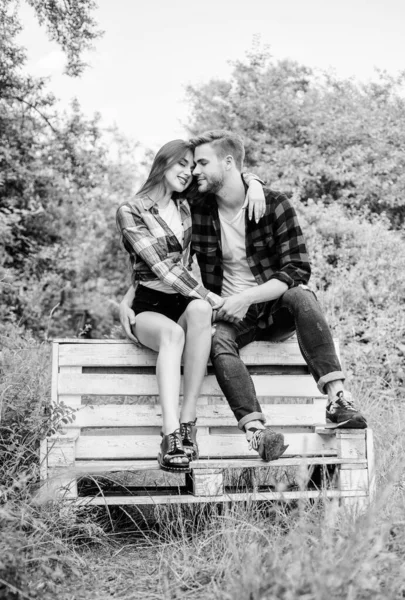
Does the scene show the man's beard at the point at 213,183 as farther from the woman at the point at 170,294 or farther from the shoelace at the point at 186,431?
the shoelace at the point at 186,431

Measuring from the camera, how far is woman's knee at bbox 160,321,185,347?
2.76 metres

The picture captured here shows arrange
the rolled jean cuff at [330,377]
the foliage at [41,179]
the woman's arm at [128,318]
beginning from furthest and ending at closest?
the foliage at [41,179] → the woman's arm at [128,318] → the rolled jean cuff at [330,377]

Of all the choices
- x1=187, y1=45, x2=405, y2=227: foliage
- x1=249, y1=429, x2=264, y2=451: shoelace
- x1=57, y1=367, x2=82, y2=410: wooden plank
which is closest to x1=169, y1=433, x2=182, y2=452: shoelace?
x1=249, y1=429, x2=264, y2=451: shoelace

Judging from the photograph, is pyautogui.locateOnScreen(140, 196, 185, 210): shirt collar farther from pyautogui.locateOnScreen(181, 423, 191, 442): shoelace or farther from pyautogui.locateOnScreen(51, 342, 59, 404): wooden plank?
pyautogui.locateOnScreen(181, 423, 191, 442): shoelace

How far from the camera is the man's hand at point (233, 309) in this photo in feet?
9.57

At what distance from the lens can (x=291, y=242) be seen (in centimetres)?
314

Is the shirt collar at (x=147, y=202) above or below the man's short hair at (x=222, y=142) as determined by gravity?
below

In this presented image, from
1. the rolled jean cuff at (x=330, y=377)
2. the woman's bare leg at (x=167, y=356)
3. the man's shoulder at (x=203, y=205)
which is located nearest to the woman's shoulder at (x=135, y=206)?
the man's shoulder at (x=203, y=205)

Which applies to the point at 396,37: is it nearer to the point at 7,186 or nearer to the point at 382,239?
the point at 382,239

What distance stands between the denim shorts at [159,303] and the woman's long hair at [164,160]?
503 mm

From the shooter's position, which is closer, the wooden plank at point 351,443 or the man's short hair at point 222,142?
the wooden plank at point 351,443

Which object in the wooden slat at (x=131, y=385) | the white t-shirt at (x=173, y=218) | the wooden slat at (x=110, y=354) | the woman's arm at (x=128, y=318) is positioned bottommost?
the wooden slat at (x=131, y=385)

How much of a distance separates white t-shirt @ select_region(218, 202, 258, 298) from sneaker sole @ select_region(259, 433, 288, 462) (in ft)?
3.12

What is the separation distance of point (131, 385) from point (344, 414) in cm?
92
